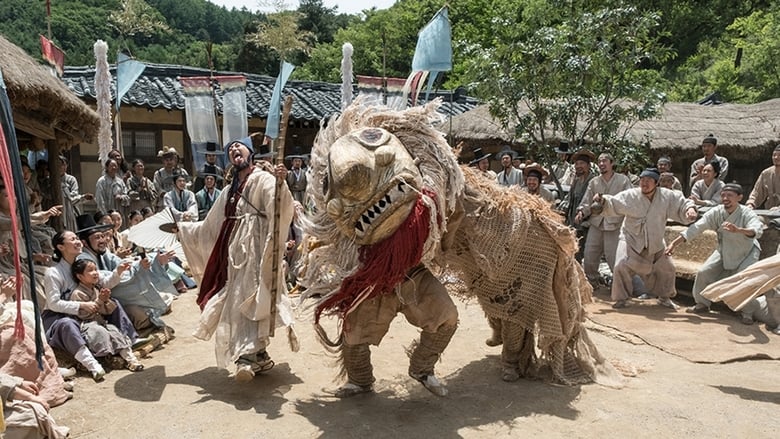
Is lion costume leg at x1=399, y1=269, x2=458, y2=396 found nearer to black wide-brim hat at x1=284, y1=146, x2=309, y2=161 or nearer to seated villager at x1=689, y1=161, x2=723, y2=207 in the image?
seated villager at x1=689, y1=161, x2=723, y2=207

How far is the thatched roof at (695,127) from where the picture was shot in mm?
13516

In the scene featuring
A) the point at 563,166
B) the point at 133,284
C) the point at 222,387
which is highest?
the point at 563,166

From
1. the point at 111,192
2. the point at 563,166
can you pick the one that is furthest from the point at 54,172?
the point at 563,166

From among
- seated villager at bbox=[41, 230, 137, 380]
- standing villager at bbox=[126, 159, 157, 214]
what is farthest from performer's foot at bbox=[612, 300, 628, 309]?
standing villager at bbox=[126, 159, 157, 214]

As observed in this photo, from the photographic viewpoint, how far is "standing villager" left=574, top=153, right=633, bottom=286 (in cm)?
745

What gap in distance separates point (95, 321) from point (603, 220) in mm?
5669

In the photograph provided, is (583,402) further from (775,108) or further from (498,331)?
(775,108)

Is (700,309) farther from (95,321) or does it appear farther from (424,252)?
(95,321)

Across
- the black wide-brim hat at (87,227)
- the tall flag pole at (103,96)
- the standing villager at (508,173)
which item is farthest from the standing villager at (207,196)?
the standing villager at (508,173)

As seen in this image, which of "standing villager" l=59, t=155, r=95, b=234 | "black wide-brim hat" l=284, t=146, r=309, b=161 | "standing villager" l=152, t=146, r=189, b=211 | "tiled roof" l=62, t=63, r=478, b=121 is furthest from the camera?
"tiled roof" l=62, t=63, r=478, b=121

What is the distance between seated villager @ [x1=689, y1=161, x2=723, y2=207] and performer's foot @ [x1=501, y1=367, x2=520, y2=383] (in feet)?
14.9

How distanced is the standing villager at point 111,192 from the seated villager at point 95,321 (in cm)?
480

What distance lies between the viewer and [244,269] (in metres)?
4.35

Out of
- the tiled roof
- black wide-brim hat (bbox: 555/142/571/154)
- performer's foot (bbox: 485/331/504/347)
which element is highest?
the tiled roof
